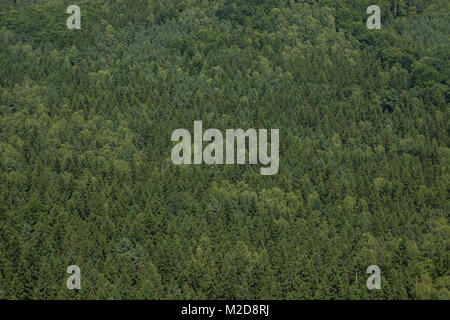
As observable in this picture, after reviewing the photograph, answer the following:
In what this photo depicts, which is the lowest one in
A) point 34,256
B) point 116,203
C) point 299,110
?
point 34,256

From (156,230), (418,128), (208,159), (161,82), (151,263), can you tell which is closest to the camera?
(151,263)

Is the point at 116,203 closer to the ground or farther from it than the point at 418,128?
closer to the ground

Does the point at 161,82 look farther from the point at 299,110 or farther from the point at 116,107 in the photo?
the point at 299,110

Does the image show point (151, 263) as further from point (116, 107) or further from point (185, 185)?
point (116, 107)

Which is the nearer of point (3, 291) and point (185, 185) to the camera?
point (3, 291)
